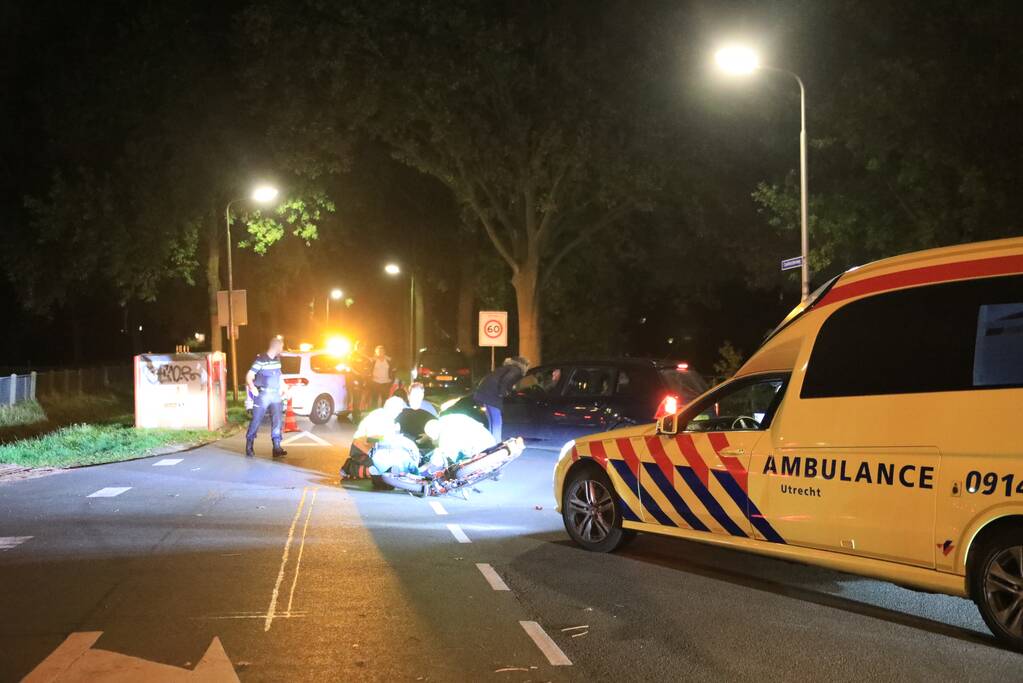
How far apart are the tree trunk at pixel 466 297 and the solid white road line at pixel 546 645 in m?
A: 36.0

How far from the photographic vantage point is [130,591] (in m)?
7.54

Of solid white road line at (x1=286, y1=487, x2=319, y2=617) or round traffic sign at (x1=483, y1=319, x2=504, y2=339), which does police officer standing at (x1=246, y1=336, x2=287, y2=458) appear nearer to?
solid white road line at (x1=286, y1=487, x2=319, y2=617)

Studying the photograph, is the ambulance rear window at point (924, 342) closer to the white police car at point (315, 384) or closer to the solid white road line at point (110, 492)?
the solid white road line at point (110, 492)

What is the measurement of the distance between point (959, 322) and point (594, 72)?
21870 millimetres

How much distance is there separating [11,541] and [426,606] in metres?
4.55

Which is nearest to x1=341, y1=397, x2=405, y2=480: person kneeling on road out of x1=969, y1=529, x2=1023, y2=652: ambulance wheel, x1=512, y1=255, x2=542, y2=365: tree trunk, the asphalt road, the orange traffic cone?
the asphalt road

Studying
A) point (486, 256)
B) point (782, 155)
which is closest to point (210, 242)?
point (486, 256)

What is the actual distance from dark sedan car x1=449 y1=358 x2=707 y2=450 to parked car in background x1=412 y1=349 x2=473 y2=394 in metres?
19.7

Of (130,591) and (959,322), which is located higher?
(959,322)

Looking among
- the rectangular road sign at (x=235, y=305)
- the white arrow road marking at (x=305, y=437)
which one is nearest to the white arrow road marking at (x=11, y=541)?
the white arrow road marking at (x=305, y=437)

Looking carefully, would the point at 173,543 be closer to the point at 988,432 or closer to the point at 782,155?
the point at 988,432

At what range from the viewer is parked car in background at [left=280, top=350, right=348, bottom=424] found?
24094 millimetres

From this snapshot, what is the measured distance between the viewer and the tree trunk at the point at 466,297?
42841mm

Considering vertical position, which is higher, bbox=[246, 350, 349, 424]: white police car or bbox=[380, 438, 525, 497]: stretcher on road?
bbox=[246, 350, 349, 424]: white police car
